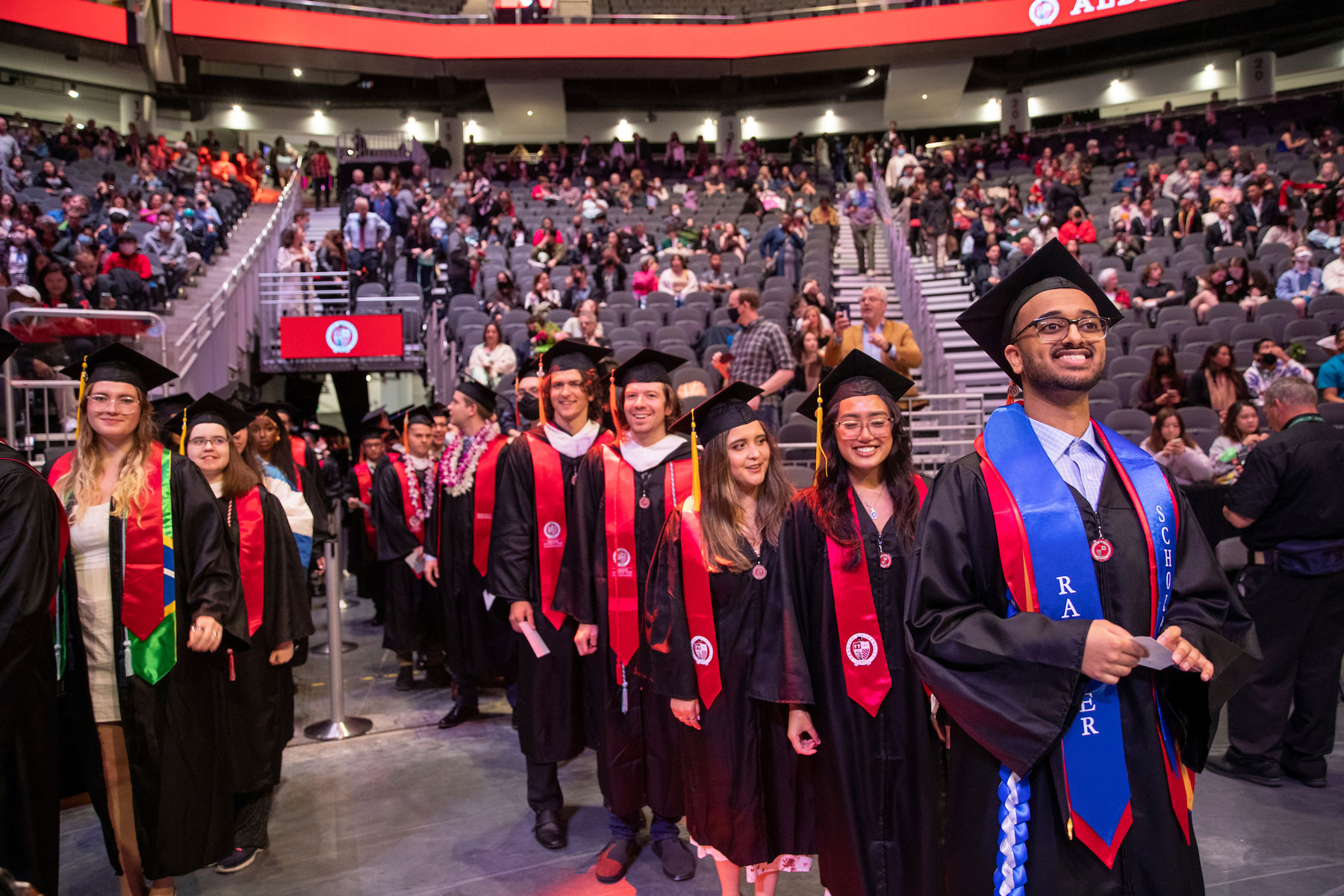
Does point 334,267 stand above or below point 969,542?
above

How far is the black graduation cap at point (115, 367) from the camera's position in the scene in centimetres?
326

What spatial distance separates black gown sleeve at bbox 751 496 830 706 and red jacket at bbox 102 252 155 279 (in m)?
10.2

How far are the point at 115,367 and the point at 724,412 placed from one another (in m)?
2.18

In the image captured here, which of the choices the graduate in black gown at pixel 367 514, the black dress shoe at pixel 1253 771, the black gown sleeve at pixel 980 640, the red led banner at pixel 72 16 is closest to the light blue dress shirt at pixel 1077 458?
the black gown sleeve at pixel 980 640

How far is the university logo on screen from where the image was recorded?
22.2 m

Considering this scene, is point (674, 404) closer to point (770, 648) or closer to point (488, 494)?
point (770, 648)

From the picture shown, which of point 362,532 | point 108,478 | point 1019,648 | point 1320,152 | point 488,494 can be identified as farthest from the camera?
point 1320,152

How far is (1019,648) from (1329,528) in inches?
133

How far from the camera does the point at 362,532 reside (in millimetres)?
8406

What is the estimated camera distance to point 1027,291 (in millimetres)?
2062

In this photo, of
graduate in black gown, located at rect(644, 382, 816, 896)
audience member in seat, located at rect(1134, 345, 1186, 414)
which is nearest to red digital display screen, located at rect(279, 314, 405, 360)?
audience member in seat, located at rect(1134, 345, 1186, 414)

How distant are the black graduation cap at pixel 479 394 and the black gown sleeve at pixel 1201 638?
164 inches

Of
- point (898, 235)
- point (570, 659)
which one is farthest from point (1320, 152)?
point (570, 659)

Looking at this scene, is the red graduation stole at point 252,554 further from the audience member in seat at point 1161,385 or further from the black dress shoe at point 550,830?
the audience member in seat at point 1161,385
